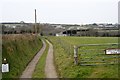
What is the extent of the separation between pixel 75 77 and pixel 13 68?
6.00 m

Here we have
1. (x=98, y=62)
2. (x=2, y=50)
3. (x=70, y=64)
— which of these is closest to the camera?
(x=98, y=62)

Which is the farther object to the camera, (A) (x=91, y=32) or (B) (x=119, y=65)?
(A) (x=91, y=32)

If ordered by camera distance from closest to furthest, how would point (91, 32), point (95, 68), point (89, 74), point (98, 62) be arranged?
point (89, 74)
point (95, 68)
point (98, 62)
point (91, 32)

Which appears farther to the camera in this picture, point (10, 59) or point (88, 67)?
point (10, 59)

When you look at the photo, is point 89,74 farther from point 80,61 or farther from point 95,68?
point 80,61

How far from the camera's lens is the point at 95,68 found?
18312mm

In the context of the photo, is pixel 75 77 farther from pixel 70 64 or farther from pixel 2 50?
pixel 2 50

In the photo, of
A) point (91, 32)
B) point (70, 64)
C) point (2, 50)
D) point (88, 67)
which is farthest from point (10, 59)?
point (91, 32)

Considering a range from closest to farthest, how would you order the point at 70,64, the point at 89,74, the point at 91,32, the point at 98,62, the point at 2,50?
the point at 89,74 → the point at 98,62 → the point at 70,64 → the point at 2,50 → the point at 91,32

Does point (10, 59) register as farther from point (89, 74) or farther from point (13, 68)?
point (89, 74)

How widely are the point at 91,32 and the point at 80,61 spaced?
309 ft

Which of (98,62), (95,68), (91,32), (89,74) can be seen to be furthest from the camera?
(91,32)

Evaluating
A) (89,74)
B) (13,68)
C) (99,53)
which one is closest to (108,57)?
(99,53)

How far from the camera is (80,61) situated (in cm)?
1994
